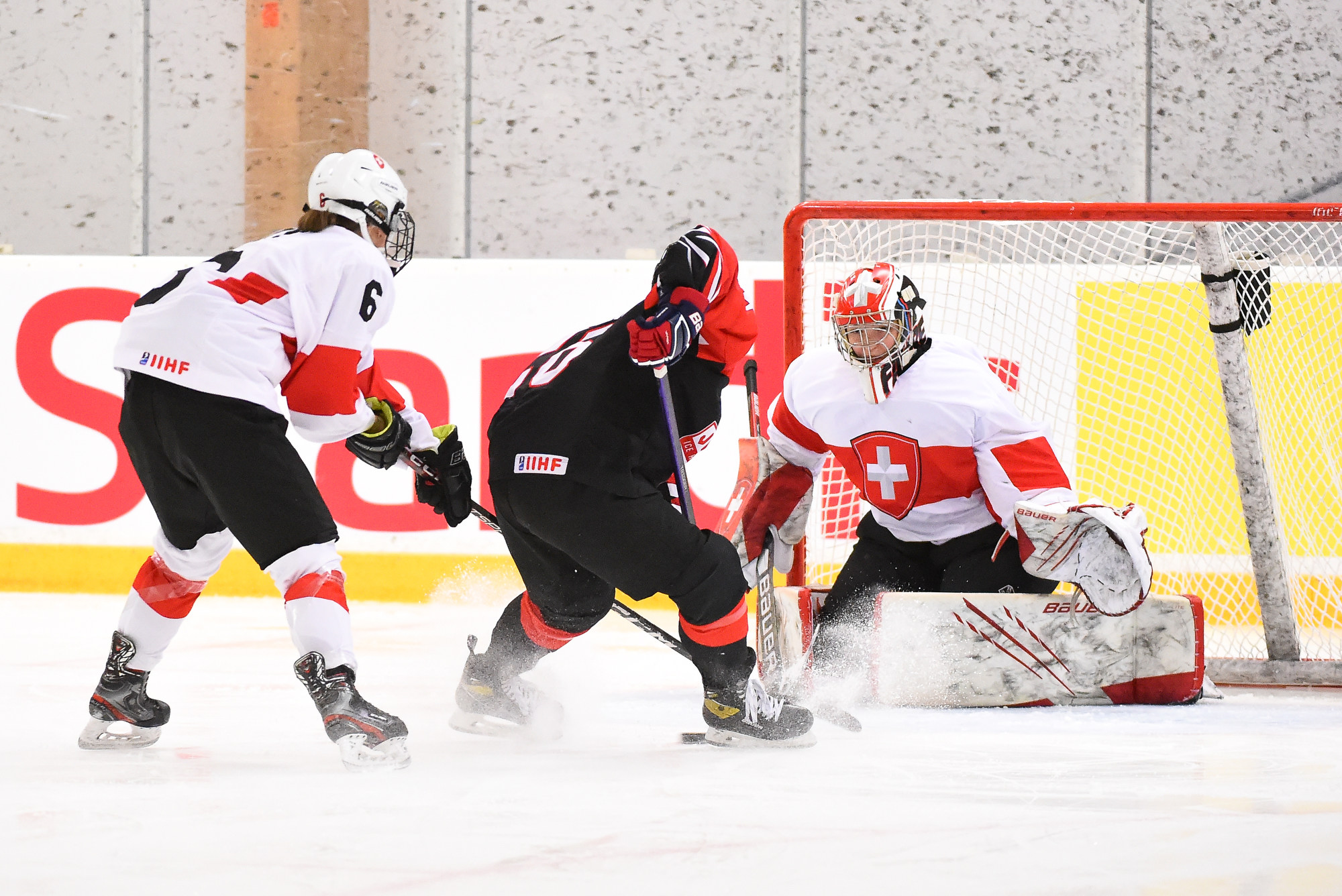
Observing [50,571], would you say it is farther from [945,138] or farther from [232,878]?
[945,138]

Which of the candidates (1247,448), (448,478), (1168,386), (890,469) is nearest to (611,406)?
(448,478)

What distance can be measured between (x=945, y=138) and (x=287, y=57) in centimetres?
307

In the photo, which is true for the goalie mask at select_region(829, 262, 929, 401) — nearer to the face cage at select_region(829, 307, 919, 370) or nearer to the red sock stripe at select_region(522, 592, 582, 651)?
the face cage at select_region(829, 307, 919, 370)

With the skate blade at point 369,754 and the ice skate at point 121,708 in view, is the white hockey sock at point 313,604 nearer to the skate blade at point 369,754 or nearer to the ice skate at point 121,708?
the skate blade at point 369,754

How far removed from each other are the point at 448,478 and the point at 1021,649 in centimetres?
123

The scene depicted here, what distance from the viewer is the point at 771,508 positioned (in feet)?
9.18

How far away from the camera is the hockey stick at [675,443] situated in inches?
83.5

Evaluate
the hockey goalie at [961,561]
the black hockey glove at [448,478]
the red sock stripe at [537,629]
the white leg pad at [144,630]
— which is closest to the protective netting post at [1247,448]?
the hockey goalie at [961,561]

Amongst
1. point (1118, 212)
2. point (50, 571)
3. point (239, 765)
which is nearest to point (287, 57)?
point (50, 571)

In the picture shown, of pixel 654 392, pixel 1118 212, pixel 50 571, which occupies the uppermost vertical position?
pixel 1118 212

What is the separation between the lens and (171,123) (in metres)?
5.97

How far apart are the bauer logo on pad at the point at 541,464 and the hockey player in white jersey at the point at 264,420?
0.30 metres

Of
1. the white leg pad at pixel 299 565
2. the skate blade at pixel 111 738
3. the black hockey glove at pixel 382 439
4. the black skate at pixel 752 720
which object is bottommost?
the skate blade at pixel 111 738

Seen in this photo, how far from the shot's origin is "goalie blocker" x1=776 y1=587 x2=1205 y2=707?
102 inches
